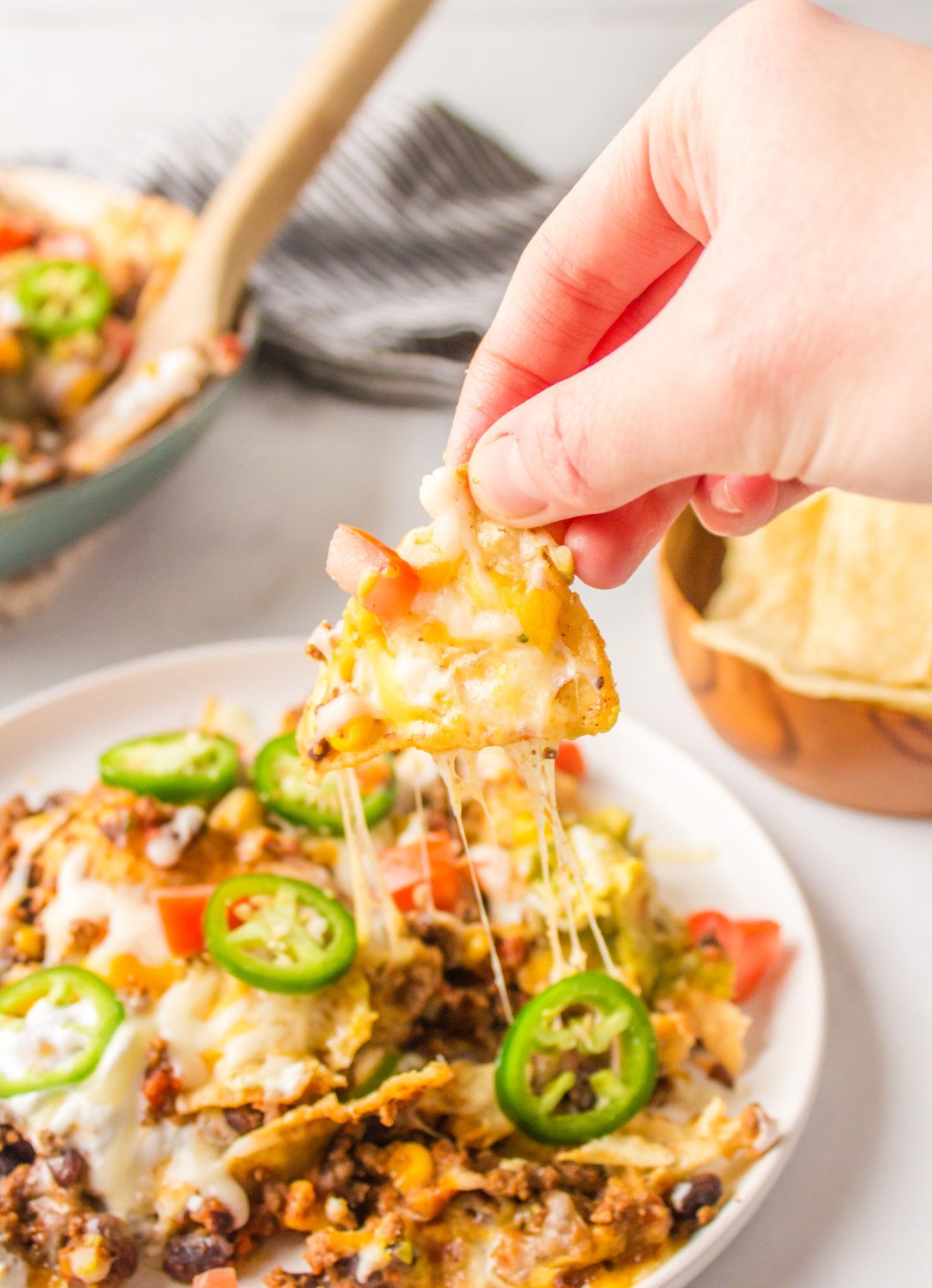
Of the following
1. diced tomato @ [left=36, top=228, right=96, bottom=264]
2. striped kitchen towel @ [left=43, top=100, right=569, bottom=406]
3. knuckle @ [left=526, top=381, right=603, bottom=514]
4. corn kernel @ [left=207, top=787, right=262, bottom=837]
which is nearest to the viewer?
knuckle @ [left=526, top=381, right=603, bottom=514]

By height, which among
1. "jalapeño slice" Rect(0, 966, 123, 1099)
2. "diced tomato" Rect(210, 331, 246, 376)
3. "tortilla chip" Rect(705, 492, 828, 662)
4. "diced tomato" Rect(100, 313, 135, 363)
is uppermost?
"diced tomato" Rect(100, 313, 135, 363)

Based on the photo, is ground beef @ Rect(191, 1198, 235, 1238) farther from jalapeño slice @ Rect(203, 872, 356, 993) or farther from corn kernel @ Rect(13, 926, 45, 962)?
corn kernel @ Rect(13, 926, 45, 962)

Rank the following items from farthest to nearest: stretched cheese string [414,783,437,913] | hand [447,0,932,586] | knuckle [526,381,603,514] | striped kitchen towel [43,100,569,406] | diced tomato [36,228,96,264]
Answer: striped kitchen towel [43,100,569,406]
diced tomato [36,228,96,264]
stretched cheese string [414,783,437,913]
knuckle [526,381,603,514]
hand [447,0,932,586]

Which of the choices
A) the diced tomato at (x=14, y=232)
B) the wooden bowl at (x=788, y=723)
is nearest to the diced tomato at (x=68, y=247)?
the diced tomato at (x=14, y=232)

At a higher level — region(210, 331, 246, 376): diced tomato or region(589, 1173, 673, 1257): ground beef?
region(210, 331, 246, 376): diced tomato

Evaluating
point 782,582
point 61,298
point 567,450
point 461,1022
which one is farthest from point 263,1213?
point 61,298

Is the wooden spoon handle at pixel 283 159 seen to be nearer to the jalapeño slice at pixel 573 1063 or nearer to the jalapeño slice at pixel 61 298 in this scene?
the jalapeño slice at pixel 61 298

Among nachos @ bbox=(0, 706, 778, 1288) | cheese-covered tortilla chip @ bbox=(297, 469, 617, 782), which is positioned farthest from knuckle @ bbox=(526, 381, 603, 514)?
nachos @ bbox=(0, 706, 778, 1288)
